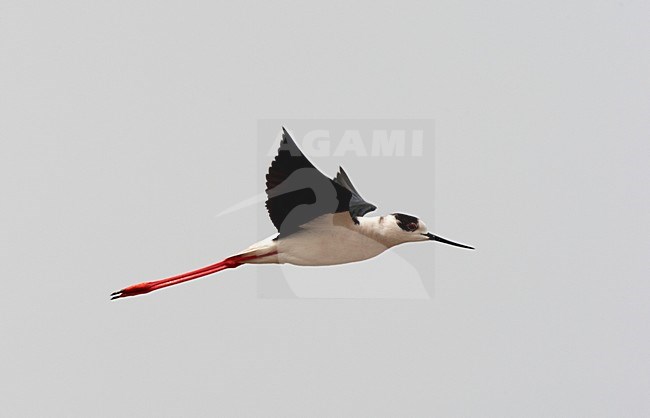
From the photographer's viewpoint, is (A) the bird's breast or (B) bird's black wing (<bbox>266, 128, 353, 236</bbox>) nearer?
(B) bird's black wing (<bbox>266, 128, 353, 236</bbox>)

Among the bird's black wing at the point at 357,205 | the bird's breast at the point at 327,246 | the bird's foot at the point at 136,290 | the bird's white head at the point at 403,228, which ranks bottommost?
the bird's foot at the point at 136,290

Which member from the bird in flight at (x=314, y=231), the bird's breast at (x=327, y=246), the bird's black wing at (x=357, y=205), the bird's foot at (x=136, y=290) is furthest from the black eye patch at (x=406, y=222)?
the bird's foot at (x=136, y=290)

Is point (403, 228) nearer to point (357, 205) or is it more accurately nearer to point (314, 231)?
point (357, 205)

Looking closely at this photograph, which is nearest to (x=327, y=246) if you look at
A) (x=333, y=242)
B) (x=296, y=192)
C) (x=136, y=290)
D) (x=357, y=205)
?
(x=333, y=242)

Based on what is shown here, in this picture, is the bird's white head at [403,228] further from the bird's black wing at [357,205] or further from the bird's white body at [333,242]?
the bird's black wing at [357,205]

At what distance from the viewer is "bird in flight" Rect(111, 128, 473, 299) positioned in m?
6.46

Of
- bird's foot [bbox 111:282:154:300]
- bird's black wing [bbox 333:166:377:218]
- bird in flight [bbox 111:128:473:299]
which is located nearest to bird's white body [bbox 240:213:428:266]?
bird in flight [bbox 111:128:473:299]

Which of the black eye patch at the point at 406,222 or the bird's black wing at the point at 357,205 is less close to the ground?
the bird's black wing at the point at 357,205

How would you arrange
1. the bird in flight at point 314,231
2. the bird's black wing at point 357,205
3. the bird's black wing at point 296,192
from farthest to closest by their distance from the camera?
the bird's black wing at point 357,205, the bird in flight at point 314,231, the bird's black wing at point 296,192

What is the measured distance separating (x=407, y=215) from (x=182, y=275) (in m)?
1.70

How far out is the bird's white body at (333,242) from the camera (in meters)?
6.73

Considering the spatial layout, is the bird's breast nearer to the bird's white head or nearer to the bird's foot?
the bird's white head

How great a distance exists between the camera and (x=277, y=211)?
262 inches

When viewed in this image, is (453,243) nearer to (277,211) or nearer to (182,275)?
(277,211)
